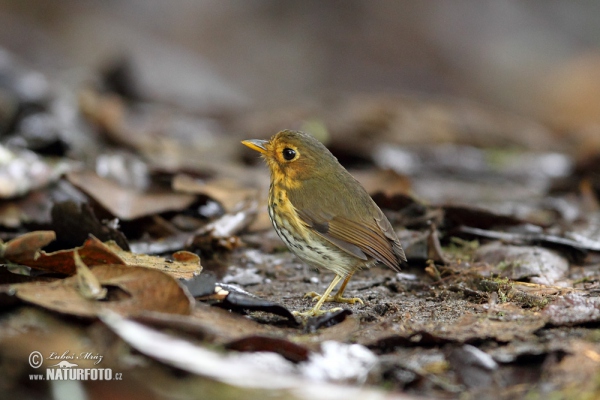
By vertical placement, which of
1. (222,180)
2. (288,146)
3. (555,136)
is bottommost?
(222,180)

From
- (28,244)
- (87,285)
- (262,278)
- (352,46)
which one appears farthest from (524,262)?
(352,46)

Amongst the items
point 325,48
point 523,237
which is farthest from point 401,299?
point 325,48

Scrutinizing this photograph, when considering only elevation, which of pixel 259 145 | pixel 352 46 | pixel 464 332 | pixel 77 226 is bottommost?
pixel 77 226

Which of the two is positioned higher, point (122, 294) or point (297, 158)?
point (297, 158)

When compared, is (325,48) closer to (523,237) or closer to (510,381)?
(523,237)

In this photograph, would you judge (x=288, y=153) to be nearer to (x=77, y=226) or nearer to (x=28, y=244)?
(x=77, y=226)

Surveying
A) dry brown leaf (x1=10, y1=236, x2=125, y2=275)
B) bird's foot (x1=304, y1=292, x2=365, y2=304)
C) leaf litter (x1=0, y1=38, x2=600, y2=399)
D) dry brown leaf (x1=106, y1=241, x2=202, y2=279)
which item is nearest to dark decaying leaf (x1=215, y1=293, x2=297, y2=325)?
leaf litter (x1=0, y1=38, x2=600, y2=399)

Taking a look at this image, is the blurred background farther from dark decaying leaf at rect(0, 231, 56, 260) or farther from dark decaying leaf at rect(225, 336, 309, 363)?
dark decaying leaf at rect(225, 336, 309, 363)
